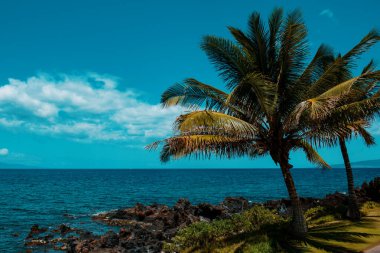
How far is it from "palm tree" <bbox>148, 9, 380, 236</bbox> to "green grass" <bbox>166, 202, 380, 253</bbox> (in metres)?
1.07

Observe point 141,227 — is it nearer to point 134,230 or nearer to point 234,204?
point 134,230

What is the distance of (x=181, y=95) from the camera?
1500cm

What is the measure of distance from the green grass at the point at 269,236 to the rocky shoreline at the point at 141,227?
11.7 ft

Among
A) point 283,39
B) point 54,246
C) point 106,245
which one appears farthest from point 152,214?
point 283,39

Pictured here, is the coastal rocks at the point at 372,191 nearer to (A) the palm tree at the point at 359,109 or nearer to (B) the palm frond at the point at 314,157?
(A) the palm tree at the point at 359,109

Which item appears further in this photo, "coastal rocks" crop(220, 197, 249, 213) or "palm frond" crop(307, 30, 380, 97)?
"coastal rocks" crop(220, 197, 249, 213)

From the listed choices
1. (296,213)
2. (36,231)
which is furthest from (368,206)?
(36,231)

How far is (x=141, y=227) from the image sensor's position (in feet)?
94.2

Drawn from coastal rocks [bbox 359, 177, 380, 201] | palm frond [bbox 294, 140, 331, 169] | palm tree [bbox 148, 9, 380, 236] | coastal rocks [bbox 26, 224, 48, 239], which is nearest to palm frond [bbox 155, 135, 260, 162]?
palm tree [bbox 148, 9, 380, 236]

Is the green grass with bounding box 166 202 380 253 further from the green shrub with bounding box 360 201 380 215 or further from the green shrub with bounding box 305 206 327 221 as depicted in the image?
the green shrub with bounding box 360 201 380 215

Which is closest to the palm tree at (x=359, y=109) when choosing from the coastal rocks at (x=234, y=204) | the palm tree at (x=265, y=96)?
the palm tree at (x=265, y=96)

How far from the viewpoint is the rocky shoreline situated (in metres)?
21.6

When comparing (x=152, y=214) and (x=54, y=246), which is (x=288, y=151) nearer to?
(x=54, y=246)

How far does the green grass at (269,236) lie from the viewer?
1385 cm
